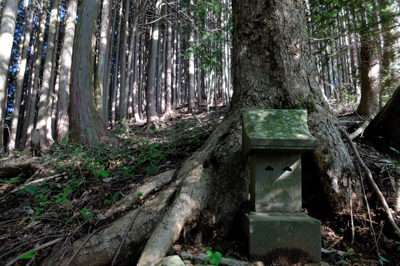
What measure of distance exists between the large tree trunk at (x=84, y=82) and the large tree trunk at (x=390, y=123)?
5927mm

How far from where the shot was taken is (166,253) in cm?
201

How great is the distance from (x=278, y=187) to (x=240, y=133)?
2.88 feet

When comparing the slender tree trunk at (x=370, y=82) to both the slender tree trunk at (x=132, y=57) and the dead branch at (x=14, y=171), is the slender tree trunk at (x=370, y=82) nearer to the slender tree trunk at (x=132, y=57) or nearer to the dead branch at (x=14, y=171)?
the dead branch at (x=14, y=171)

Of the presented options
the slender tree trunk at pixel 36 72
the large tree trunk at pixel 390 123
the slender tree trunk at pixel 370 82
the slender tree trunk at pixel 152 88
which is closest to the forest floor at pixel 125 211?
the large tree trunk at pixel 390 123

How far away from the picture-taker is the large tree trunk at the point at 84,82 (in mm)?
6262

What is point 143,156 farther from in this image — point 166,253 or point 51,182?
point 166,253

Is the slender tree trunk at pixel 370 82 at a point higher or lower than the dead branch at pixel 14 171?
higher

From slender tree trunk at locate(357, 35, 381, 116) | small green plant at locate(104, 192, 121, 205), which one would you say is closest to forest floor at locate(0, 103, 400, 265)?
small green plant at locate(104, 192, 121, 205)

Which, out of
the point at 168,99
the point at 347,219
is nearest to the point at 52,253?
the point at 347,219

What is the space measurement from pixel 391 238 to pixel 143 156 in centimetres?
367

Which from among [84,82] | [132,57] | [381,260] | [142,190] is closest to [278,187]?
[381,260]

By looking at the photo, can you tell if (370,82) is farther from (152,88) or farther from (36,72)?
(36,72)

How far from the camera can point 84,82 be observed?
649 centimetres

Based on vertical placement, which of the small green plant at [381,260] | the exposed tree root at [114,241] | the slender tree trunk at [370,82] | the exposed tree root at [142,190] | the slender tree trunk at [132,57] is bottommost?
the small green plant at [381,260]
